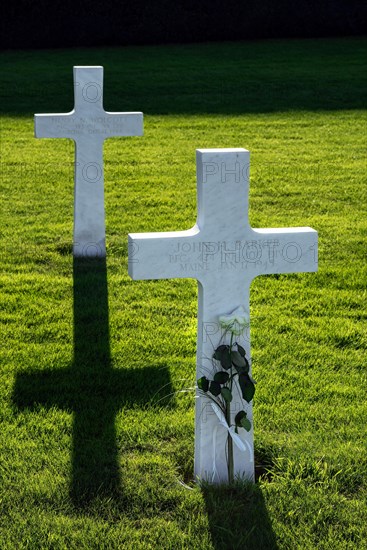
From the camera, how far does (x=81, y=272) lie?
6918 mm

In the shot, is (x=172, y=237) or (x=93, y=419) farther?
(x=93, y=419)

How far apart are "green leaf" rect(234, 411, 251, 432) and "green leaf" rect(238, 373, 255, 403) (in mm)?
87

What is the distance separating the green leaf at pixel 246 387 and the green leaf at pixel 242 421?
87mm

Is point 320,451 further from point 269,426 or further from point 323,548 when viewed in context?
point 323,548

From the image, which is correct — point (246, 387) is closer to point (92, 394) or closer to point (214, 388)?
point (214, 388)

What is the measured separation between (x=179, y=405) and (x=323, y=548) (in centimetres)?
133

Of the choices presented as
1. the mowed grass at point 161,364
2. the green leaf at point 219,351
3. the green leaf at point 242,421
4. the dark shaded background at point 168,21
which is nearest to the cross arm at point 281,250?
the green leaf at point 219,351

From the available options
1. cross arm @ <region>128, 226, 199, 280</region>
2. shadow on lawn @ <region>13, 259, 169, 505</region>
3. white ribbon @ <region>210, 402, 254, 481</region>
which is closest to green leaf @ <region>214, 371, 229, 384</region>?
white ribbon @ <region>210, 402, 254, 481</region>

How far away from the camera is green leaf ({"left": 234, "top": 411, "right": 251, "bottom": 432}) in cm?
385

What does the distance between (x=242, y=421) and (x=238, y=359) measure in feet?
0.84

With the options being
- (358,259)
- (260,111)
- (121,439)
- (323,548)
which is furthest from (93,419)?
(260,111)

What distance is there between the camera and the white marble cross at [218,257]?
380 cm

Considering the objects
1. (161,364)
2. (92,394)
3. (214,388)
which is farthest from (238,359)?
(161,364)

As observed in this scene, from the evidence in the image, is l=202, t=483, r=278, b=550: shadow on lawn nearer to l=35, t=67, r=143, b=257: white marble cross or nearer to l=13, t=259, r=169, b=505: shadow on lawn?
l=13, t=259, r=169, b=505: shadow on lawn
